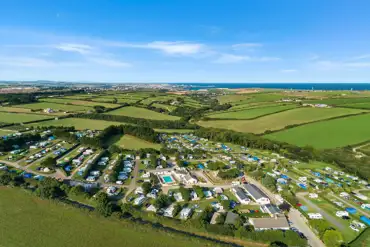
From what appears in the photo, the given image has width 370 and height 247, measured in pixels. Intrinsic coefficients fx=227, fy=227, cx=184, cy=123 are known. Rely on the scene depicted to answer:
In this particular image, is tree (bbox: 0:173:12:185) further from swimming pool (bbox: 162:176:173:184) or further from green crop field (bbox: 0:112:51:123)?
green crop field (bbox: 0:112:51:123)

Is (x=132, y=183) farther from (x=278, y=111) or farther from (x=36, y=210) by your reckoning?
(x=278, y=111)

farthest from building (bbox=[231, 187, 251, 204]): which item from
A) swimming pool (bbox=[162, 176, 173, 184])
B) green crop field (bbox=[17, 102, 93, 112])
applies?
green crop field (bbox=[17, 102, 93, 112])

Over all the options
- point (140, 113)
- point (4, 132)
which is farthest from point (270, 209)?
point (140, 113)

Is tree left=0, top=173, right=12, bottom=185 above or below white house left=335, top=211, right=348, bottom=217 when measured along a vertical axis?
above

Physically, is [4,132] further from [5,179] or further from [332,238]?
[332,238]

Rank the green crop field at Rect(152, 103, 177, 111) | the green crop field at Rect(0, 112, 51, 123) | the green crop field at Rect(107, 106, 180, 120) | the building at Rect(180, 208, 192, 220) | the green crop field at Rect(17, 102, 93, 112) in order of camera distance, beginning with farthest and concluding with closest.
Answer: the green crop field at Rect(152, 103, 177, 111) < the green crop field at Rect(17, 102, 93, 112) < the green crop field at Rect(107, 106, 180, 120) < the green crop field at Rect(0, 112, 51, 123) < the building at Rect(180, 208, 192, 220)

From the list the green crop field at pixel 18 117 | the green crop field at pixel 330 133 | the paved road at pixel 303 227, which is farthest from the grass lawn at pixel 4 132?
the green crop field at pixel 330 133

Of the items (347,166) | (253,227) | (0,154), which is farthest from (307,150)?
(0,154)
